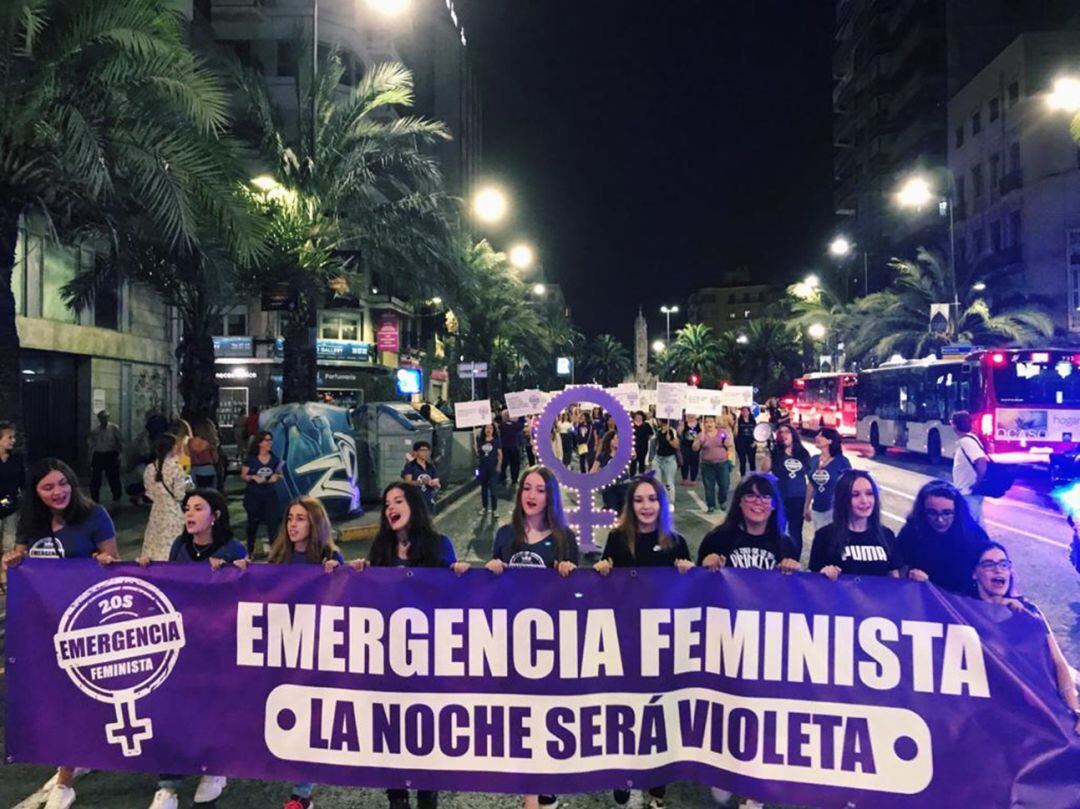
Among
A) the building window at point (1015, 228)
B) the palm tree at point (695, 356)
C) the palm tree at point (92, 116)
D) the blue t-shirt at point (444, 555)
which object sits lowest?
the blue t-shirt at point (444, 555)

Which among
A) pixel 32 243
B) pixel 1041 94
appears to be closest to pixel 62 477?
pixel 32 243

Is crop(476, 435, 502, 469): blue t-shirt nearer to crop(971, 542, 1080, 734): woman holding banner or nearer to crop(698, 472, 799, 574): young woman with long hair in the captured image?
crop(698, 472, 799, 574): young woman with long hair

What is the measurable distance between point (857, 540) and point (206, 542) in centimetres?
351

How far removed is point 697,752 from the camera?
13.0ft

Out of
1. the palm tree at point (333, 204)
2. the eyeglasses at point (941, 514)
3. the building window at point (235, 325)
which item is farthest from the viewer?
the building window at point (235, 325)

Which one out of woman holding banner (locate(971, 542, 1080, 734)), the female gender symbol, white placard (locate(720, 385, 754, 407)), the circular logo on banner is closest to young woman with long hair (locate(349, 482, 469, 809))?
the circular logo on banner

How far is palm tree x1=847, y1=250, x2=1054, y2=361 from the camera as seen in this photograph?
34719mm

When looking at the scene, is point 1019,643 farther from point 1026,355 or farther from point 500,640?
point 1026,355

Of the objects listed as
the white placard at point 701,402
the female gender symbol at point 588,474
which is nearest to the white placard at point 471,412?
the white placard at point 701,402

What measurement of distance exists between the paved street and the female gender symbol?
1.24 metres

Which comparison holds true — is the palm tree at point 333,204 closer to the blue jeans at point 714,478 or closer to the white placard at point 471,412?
the white placard at point 471,412

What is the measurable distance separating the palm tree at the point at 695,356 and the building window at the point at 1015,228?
48617 mm

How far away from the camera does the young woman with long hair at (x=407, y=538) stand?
14.6 feet

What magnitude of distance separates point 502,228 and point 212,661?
80327mm
